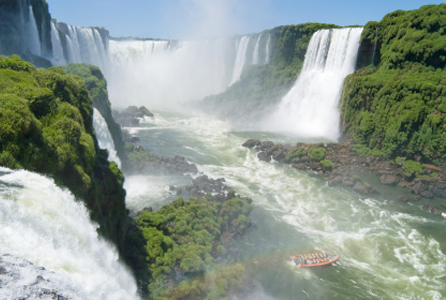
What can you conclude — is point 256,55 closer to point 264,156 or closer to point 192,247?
point 264,156

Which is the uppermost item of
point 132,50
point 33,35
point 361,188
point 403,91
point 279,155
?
point 132,50

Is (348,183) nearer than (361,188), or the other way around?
(361,188)

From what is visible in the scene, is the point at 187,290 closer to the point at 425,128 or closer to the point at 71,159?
the point at 71,159

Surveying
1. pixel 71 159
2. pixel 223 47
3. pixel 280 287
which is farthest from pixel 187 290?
pixel 223 47

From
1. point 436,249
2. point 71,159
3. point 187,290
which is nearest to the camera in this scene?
point 71,159

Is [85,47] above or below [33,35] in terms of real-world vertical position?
above

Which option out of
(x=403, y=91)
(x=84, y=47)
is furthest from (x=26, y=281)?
(x=84, y=47)

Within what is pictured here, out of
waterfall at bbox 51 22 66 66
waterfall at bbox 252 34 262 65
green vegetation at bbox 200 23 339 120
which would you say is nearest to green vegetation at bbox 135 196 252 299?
green vegetation at bbox 200 23 339 120
